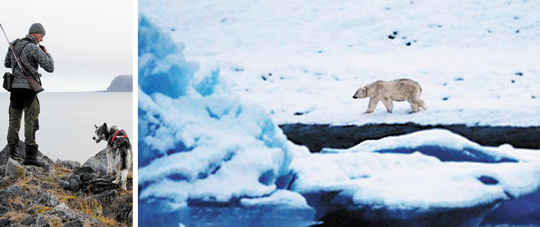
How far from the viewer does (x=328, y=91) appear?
2732mm

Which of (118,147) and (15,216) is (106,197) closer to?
(118,147)

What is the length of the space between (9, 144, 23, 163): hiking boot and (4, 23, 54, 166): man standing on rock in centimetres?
4

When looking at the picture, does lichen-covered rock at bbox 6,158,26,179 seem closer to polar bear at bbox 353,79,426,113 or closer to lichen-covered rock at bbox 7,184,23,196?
lichen-covered rock at bbox 7,184,23,196

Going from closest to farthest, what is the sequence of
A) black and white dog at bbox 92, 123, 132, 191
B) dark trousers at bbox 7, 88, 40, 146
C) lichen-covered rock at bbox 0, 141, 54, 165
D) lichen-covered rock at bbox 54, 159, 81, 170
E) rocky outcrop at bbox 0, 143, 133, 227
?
rocky outcrop at bbox 0, 143, 133, 227, black and white dog at bbox 92, 123, 132, 191, dark trousers at bbox 7, 88, 40, 146, lichen-covered rock at bbox 0, 141, 54, 165, lichen-covered rock at bbox 54, 159, 81, 170

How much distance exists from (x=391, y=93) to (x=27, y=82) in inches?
94.8

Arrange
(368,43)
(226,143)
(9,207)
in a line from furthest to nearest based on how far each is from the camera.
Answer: (9,207), (368,43), (226,143)

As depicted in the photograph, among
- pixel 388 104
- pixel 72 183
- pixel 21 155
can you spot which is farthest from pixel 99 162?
pixel 388 104

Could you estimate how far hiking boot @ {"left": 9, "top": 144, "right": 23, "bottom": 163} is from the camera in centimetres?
335

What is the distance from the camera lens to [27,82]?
3.16m

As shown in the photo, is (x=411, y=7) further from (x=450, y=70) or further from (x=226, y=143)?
(x=226, y=143)

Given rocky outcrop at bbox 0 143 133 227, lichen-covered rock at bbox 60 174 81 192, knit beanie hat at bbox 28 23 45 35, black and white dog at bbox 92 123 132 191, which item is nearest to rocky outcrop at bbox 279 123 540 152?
black and white dog at bbox 92 123 132 191

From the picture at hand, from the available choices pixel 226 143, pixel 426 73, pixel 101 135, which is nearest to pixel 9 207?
pixel 101 135

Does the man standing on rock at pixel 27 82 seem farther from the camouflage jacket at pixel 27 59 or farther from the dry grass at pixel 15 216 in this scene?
the dry grass at pixel 15 216

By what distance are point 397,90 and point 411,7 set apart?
0.51 meters
